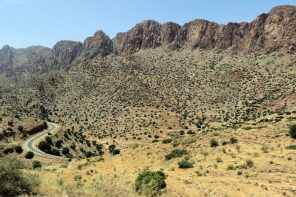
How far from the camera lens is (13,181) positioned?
31484 mm

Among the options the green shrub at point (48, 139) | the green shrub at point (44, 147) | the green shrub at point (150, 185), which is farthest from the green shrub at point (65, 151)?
the green shrub at point (150, 185)

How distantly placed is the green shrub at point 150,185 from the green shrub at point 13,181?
8.69 metres

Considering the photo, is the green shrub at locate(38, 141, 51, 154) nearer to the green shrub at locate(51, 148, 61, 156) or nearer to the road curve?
the green shrub at locate(51, 148, 61, 156)

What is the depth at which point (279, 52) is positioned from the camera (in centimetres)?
16762

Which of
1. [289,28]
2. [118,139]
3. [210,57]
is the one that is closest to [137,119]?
[118,139]

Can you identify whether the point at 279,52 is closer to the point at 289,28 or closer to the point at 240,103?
the point at 289,28

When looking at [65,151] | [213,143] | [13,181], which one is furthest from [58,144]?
[13,181]

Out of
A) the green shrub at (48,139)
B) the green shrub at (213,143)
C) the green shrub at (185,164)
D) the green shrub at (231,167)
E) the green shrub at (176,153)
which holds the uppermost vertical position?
the green shrub at (48,139)

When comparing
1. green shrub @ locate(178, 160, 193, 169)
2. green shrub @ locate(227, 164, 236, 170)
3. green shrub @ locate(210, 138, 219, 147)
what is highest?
green shrub @ locate(210, 138, 219, 147)

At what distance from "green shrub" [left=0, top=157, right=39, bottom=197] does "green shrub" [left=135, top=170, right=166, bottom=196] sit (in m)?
8.69

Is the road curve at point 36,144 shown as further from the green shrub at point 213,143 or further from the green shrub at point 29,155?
the green shrub at point 213,143

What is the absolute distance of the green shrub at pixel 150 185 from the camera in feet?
107

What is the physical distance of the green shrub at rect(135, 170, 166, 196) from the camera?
32688 mm

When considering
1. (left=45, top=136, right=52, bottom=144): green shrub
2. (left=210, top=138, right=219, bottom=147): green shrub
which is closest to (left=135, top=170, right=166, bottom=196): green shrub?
(left=210, top=138, right=219, bottom=147): green shrub
